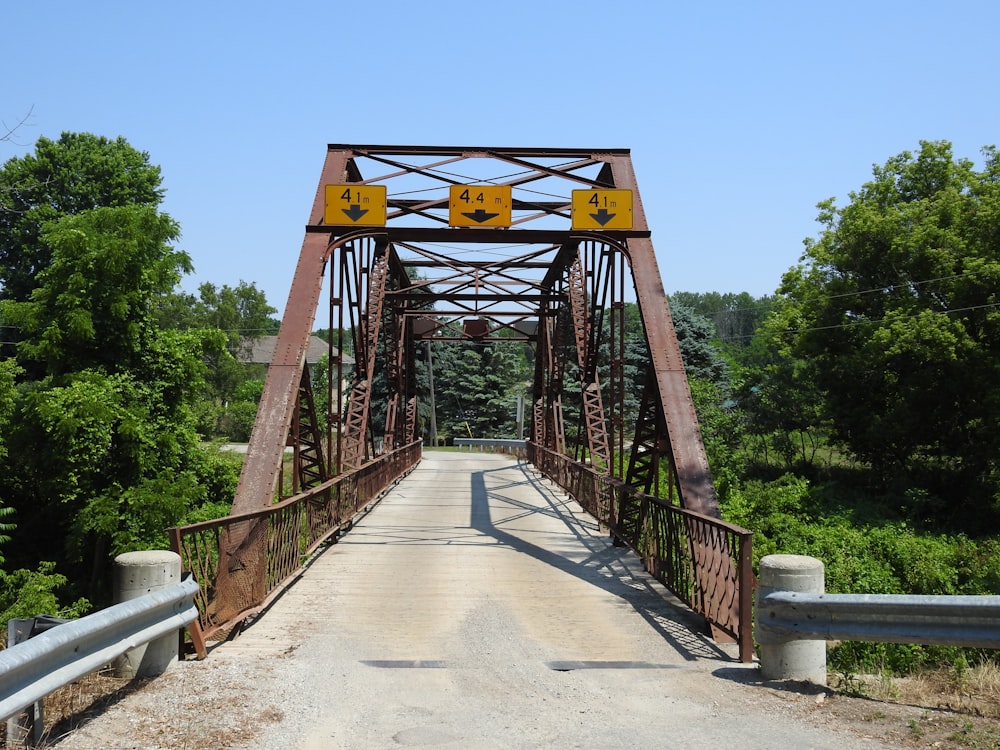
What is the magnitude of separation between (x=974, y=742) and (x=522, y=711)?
235 cm

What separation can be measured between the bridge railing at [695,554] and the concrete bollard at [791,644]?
51cm

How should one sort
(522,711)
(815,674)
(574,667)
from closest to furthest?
(522,711)
(815,674)
(574,667)

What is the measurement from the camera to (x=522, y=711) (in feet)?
16.7

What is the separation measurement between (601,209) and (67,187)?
88.9 ft

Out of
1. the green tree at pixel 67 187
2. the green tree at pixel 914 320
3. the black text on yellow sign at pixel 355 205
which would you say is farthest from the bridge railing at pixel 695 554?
the green tree at pixel 67 187

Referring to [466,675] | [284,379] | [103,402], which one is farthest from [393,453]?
[466,675]

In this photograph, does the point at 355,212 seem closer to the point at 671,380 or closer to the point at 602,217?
the point at 602,217

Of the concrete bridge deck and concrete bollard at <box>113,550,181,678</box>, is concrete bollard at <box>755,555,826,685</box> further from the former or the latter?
concrete bollard at <box>113,550,181,678</box>

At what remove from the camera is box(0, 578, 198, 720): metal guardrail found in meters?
3.82

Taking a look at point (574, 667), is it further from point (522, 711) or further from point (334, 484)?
point (334, 484)

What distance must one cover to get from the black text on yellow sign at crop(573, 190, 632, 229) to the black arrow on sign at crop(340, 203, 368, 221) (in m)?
3.18

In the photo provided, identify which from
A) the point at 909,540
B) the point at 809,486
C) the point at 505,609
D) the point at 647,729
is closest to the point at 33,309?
the point at 505,609

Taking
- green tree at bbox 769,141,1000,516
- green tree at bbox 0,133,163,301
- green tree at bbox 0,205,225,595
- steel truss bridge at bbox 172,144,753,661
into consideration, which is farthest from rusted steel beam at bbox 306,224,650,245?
green tree at bbox 0,133,163,301

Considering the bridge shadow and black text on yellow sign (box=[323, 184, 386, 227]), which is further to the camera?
black text on yellow sign (box=[323, 184, 386, 227])
